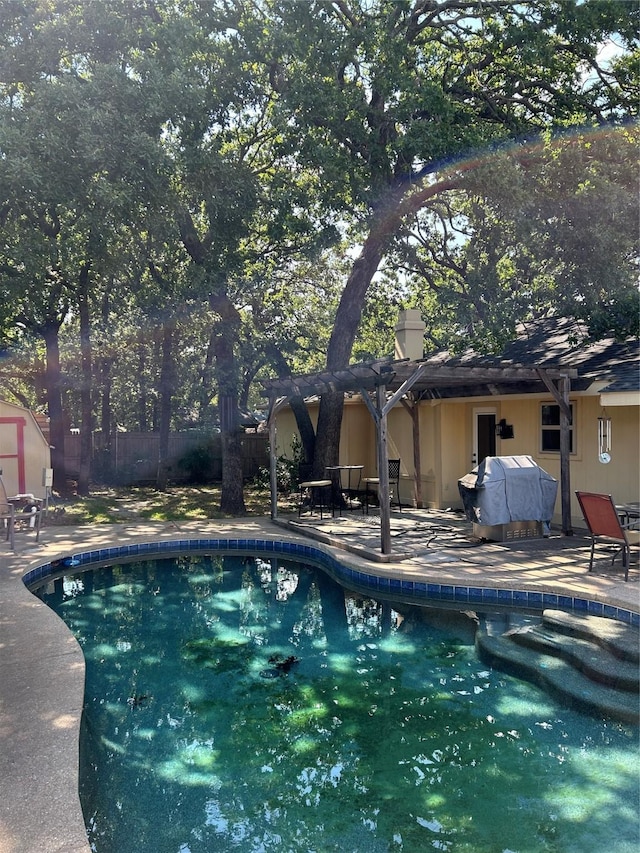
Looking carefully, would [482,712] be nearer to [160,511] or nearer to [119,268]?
[160,511]

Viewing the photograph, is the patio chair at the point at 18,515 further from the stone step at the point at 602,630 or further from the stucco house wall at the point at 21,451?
the stone step at the point at 602,630

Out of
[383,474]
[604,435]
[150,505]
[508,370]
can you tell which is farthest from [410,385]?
[150,505]

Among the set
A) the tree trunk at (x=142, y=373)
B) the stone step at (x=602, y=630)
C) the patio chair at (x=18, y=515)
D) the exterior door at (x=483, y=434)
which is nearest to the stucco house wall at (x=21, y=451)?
the patio chair at (x=18, y=515)

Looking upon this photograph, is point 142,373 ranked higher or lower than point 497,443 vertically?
higher

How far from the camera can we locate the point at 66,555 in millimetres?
9828

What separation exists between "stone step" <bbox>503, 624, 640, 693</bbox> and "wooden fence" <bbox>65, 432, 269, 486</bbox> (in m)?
15.1

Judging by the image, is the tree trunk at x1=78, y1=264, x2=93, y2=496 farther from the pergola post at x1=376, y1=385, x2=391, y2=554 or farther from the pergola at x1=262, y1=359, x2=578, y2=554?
the pergola post at x1=376, y1=385, x2=391, y2=554

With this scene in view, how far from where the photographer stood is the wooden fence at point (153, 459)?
20516 mm

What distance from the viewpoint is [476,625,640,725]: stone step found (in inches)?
194

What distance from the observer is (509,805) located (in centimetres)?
388

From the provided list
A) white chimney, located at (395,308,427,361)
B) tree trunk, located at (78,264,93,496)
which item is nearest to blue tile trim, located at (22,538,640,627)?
white chimney, located at (395,308,427,361)

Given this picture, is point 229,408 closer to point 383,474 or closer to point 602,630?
point 383,474

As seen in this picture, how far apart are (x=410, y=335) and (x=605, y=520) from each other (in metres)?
5.32

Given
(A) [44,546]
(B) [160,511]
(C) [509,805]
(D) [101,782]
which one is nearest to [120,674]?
(D) [101,782]
